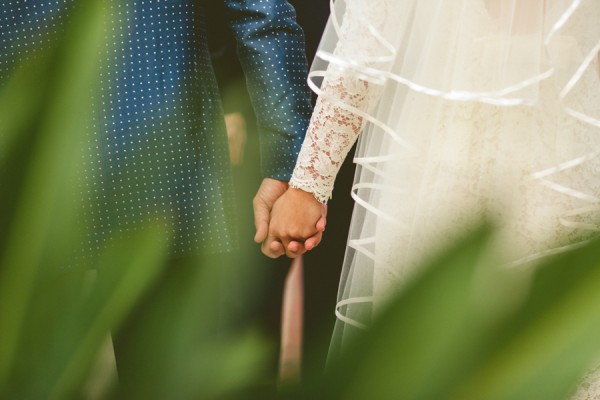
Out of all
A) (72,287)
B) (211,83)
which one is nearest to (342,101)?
(211,83)

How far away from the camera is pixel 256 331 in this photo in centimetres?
17

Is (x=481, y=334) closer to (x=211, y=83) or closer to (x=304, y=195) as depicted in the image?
(x=304, y=195)

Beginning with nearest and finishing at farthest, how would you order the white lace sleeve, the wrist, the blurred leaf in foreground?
the blurred leaf in foreground, the white lace sleeve, the wrist

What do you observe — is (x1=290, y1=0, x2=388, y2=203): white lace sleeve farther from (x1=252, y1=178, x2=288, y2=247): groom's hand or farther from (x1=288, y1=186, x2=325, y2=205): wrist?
(x1=252, y1=178, x2=288, y2=247): groom's hand

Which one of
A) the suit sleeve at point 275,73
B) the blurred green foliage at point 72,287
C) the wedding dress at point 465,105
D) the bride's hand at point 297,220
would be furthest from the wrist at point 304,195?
the blurred green foliage at point 72,287

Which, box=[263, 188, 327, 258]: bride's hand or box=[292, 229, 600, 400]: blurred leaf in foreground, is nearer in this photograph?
box=[292, 229, 600, 400]: blurred leaf in foreground

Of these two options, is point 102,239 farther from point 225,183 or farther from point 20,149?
point 225,183

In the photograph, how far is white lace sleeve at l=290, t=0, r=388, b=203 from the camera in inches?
33.6

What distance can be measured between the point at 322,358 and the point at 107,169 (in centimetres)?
10

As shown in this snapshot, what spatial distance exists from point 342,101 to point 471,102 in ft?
0.59

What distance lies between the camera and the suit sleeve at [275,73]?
127 centimetres

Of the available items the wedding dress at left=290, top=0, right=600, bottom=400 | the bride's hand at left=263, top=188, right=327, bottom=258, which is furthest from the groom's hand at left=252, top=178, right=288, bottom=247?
the wedding dress at left=290, top=0, right=600, bottom=400

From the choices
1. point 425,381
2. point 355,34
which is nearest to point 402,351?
point 425,381

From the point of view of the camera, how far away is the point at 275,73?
128 cm
